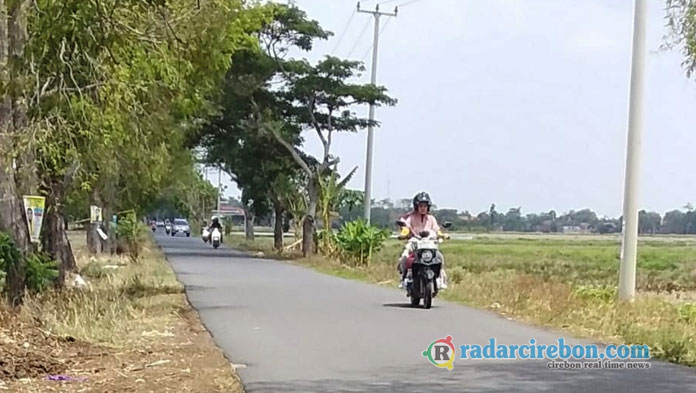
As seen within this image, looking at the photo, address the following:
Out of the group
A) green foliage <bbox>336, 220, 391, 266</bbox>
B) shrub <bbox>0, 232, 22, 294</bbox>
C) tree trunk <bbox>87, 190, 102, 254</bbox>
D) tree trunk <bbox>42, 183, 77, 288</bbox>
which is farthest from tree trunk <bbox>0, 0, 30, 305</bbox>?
tree trunk <bbox>87, 190, 102, 254</bbox>

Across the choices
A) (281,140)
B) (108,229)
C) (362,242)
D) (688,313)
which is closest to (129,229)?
(108,229)

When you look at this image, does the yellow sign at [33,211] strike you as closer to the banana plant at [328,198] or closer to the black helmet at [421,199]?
the black helmet at [421,199]

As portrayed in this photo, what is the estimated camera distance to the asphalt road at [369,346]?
917 cm

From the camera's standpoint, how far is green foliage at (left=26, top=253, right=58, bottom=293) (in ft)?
50.5

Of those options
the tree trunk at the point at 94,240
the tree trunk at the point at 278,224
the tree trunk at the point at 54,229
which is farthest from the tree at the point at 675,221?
the tree trunk at the point at 54,229

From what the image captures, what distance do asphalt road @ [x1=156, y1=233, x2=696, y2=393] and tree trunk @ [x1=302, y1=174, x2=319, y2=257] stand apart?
20.3m

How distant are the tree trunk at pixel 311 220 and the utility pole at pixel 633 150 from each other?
25579 mm

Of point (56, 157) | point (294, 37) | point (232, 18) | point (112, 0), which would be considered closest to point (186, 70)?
point (232, 18)

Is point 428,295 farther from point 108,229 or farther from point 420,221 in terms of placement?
point 108,229

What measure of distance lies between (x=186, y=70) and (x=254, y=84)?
23879mm

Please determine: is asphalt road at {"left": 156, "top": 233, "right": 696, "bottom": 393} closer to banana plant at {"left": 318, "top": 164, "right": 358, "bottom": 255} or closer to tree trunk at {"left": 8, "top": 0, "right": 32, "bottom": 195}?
tree trunk at {"left": 8, "top": 0, "right": 32, "bottom": 195}

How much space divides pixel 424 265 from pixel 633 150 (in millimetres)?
3546

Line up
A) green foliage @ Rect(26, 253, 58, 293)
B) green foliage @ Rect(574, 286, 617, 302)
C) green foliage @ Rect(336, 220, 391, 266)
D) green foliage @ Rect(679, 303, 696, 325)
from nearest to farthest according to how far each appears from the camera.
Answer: green foliage @ Rect(679, 303, 696, 325)
green foliage @ Rect(26, 253, 58, 293)
green foliage @ Rect(574, 286, 617, 302)
green foliage @ Rect(336, 220, 391, 266)

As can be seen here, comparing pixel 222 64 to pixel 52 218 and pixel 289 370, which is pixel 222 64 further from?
pixel 289 370
